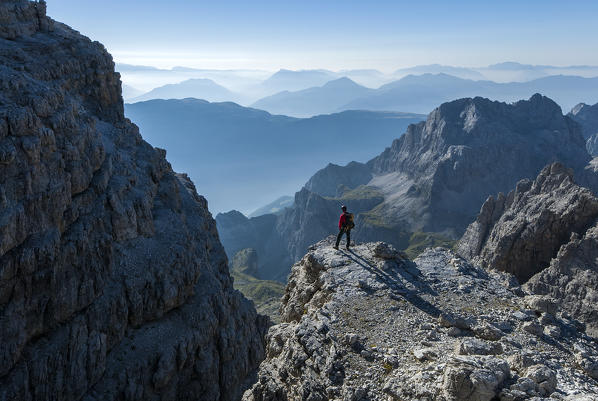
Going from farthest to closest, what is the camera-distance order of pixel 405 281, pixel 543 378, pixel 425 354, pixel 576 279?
pixel 576 279 < pixel 405 281 < pixel 425 354 < pixel 543 378

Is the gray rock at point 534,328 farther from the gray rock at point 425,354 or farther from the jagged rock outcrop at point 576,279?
the jagged rock outcrop at point 576,279

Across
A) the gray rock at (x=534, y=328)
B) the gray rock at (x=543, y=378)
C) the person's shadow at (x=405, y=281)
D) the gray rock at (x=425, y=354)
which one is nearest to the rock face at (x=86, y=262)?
the person's shadow at (x=405, y=281)

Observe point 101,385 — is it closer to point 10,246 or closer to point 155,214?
point 10,246

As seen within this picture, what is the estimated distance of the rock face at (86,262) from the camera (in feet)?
125

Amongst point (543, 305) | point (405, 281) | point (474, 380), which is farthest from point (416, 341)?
point (543, 305)

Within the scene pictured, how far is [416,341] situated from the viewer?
27.6 m

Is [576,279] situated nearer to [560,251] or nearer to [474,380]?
[560,251]

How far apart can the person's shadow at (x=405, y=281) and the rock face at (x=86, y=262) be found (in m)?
24.7

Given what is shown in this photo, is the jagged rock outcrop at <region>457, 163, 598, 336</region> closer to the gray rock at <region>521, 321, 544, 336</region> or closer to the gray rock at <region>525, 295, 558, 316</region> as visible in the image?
the gray rock at <region>525, 295, 558, 316</region>

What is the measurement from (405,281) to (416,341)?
9.01 m

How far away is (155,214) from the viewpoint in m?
59.7

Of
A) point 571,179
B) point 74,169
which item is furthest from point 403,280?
point 571,179

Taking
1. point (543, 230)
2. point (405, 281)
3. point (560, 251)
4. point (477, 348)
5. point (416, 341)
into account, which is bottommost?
point (560, 251)

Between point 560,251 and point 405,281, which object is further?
point 560,251
